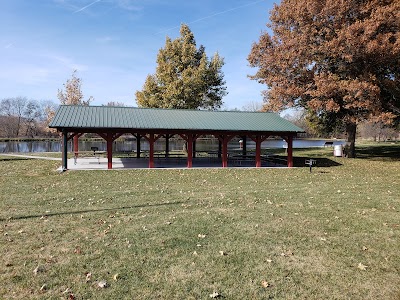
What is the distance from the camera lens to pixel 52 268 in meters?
4.66

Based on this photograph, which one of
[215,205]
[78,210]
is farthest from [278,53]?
[78,210]

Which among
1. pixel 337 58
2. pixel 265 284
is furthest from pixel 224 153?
pixel 265 284

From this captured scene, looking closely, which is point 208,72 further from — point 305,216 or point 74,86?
point 305,216

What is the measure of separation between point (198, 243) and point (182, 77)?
24996mm

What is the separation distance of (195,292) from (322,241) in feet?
9.65

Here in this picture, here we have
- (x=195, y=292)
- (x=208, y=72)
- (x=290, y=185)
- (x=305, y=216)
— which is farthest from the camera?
(x=208, y=72)

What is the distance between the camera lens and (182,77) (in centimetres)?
2927

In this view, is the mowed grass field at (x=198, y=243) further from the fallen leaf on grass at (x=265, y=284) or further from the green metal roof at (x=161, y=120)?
the green metal roof at (x=161, y=120)

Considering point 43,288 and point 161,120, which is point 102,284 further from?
point 161,120

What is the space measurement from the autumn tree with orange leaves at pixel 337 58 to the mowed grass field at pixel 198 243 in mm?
10240

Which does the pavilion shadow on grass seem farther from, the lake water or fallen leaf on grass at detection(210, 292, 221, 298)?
the lake water

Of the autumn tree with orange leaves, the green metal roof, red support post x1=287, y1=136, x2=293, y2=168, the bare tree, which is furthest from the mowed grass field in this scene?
the bare tree

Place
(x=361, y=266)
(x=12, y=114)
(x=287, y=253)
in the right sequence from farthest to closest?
1. (x=12, y=114)
2. (x=287, y=253)
3. (x=361, y=266)

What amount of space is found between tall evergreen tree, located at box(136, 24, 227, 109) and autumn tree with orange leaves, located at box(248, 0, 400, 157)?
691 cm
